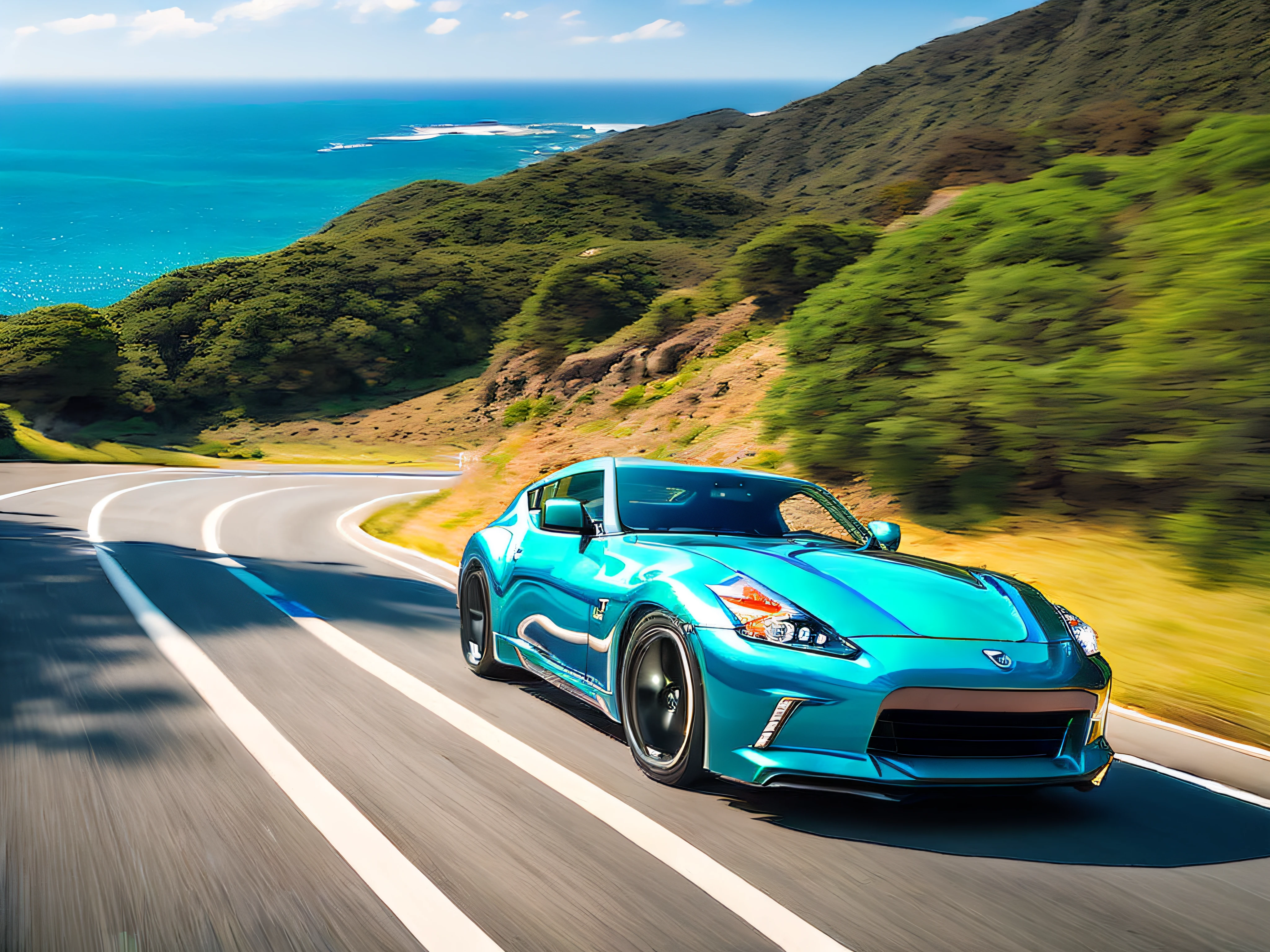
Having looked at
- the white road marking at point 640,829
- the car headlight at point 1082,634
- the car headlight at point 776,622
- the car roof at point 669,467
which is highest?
the car roof at point 669,467

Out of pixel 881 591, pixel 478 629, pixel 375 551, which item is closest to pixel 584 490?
pixel 478 629

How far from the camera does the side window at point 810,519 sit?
5.87 m

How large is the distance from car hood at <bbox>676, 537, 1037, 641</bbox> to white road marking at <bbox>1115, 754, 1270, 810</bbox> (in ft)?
4.25

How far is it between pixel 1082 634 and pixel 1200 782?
1131mm

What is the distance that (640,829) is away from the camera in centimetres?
396

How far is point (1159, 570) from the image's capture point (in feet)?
28.8

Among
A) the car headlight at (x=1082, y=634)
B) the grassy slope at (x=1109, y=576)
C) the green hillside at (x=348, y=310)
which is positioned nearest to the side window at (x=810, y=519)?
the car headlight at (x=1082, y=634)

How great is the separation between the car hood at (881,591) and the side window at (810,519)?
83 cm

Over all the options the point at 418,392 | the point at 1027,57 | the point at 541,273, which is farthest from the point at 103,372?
the point at 1027,57

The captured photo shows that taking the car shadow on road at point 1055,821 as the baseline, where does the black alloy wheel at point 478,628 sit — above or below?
above

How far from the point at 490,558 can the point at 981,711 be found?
11.2 ft

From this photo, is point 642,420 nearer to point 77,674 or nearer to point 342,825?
point 77,674

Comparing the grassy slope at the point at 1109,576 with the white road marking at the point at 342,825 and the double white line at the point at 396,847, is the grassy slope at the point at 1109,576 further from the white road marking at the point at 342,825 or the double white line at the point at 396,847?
the white road marking at the point at 342,825

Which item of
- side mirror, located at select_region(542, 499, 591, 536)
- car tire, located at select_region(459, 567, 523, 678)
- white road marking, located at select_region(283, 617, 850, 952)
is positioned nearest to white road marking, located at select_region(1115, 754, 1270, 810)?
white road marking, located at select_region(283, 617, 850, 952)
